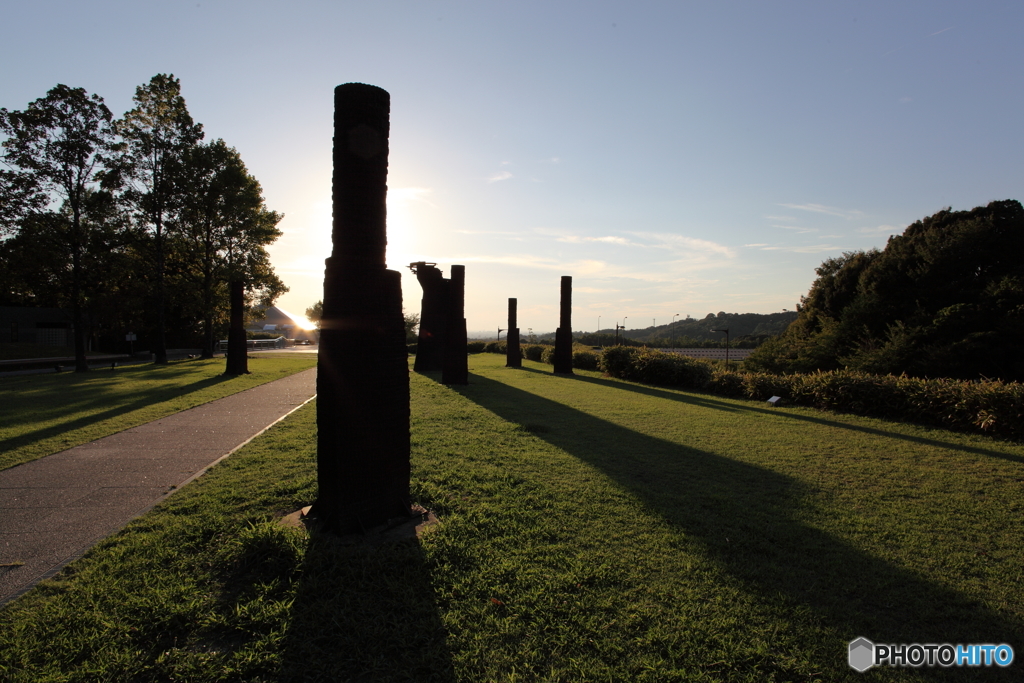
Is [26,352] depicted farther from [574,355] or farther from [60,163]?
[574,355]

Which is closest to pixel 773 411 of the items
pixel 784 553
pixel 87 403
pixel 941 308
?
pixel 784 553

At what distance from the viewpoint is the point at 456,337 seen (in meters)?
15.0

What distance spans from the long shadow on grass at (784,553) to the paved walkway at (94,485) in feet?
14.9

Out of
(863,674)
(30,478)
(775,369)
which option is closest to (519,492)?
(863,674)

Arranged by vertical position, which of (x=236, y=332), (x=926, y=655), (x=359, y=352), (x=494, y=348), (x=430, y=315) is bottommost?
(x=926, y=655)

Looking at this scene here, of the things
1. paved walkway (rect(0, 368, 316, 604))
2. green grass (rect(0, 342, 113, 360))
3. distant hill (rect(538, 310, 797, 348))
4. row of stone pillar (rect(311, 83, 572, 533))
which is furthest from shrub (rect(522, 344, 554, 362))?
distant hill (rect(538, 310, 797, 348))

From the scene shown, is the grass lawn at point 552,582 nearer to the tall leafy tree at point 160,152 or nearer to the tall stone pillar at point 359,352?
the tall stone pillar at point 359,352

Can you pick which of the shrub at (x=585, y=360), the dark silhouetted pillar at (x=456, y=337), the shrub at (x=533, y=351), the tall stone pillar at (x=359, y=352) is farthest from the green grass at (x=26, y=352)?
the tall stone pillar at (x=359, y=352)

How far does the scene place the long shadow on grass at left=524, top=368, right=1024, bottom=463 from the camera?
23.2ft

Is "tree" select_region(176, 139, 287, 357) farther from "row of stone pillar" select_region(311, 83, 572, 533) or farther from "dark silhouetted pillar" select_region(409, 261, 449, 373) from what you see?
"row of stone pillar" select_region(311, 83, 572, 533)

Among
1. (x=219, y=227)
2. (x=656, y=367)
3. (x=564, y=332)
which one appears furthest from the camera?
(x=219, y=227)

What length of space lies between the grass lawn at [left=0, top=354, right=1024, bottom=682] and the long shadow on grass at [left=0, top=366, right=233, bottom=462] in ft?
12.8

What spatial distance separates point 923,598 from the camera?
10.1 ft

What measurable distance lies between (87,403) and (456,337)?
869cm
